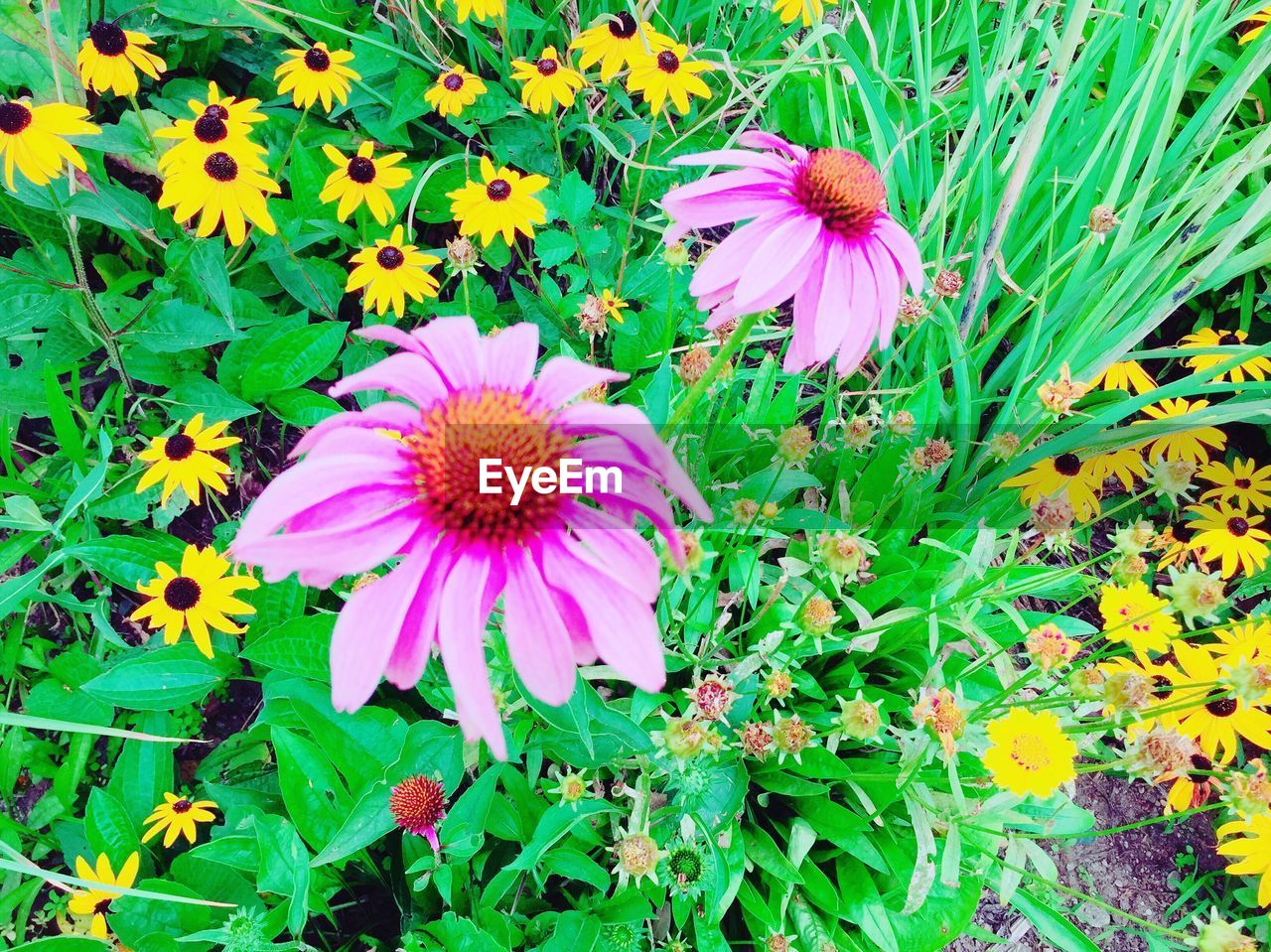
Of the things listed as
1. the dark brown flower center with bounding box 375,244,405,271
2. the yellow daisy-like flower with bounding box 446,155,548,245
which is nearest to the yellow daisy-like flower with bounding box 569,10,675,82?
the yellow daisy-like flower with bounding box 446,155,548,245

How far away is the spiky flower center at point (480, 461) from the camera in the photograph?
0.73 m

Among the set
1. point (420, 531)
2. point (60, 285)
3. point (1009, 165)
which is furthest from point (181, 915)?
point (1009, 165)

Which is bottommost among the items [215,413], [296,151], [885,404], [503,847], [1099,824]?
[1099,824]

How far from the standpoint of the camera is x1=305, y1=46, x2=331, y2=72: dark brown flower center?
1.57 meters

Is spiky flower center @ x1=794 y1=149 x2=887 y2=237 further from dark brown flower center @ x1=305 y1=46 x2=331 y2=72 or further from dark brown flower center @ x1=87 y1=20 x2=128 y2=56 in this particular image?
dark brown flower center @ x1=87 y1=20 x2=128 y2=56

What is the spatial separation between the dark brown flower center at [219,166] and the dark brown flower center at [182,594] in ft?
2.22

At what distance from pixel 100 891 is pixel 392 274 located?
1.12m

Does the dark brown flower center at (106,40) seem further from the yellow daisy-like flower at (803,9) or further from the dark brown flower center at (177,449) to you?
the yellow daisy-like flower at (803,9)

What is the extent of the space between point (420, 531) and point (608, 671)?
0.66 m

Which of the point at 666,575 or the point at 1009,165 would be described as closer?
the point at 666,575

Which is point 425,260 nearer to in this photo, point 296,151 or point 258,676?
point 296,151

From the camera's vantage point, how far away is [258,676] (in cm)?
156

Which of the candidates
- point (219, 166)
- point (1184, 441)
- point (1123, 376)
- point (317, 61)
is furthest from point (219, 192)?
point (1184, 441)

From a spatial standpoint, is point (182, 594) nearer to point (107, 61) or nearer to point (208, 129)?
point (208, 129)
